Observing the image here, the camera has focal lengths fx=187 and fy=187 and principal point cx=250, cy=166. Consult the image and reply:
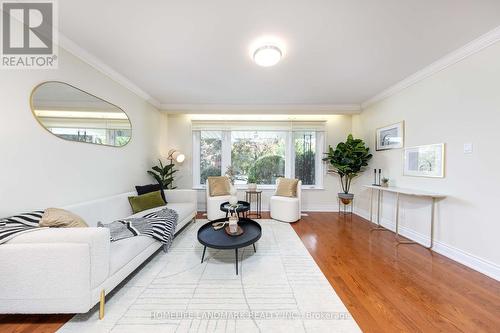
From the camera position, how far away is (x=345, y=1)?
1.58 metres

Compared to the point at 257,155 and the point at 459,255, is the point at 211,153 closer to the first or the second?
the point at 257,155

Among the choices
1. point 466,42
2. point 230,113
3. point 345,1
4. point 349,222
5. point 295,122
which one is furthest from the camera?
point 295,122

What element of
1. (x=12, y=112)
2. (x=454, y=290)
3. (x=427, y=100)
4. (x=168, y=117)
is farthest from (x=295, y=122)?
(x=12, y=112)

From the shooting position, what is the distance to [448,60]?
7.79 feet

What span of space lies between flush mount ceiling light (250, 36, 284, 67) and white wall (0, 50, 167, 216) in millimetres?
2200

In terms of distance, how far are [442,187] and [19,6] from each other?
5.00m

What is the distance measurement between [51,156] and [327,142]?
492 centimetres

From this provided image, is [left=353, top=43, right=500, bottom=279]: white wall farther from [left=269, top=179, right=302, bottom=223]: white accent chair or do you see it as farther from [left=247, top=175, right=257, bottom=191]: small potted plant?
[left=247, top=175, right=257, bottom=191]: small potted plant

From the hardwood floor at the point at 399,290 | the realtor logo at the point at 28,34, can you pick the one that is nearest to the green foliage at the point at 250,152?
the hardwood floor at the point at 399,290

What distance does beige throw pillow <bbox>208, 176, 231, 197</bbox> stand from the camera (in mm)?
4043

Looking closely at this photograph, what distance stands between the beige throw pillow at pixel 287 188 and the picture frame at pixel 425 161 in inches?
74.0

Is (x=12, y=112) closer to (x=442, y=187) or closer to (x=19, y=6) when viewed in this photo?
(x=19, y=6)

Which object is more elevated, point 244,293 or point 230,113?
point 230,113

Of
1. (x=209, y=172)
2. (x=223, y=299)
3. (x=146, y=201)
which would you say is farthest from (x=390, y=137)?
(x=146, y=201)
